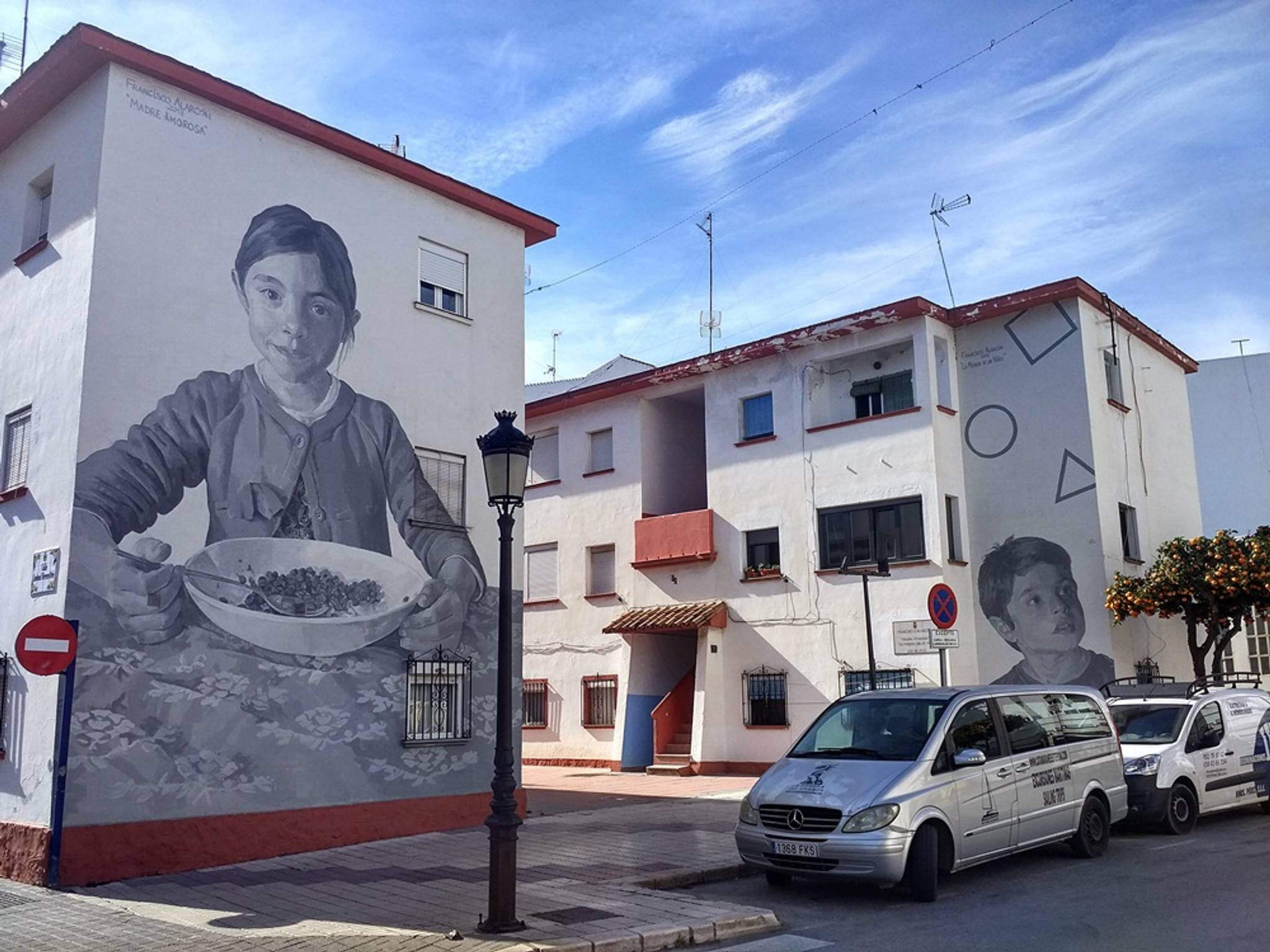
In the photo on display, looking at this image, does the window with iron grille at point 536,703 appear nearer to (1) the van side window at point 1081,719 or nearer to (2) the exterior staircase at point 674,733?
(2) the exterior staircase at point 674,733

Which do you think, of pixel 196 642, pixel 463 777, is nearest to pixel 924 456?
pixel 463 777

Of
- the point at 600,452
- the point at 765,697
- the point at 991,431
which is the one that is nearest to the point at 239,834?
the point at 765,697

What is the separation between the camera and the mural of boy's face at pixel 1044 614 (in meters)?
20.8

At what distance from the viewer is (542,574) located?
2798 cm

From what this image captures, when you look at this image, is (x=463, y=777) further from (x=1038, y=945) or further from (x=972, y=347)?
(x=972, y=347)

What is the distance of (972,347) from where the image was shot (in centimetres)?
2297

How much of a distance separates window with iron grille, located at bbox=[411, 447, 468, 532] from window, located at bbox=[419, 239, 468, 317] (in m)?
2.07

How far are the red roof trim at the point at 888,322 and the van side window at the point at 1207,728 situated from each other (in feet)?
32.2

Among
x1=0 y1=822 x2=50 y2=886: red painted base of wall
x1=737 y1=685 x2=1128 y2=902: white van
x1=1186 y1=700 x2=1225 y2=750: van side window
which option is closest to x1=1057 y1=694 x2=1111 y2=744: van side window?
x1=737 y1=685 x2=1128 y2=902: white van

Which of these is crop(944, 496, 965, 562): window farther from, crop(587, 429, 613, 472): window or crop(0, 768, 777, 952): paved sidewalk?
crop(0, 768, 777, 952): paved sidewalk

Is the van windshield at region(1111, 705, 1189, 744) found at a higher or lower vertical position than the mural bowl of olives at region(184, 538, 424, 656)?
lower

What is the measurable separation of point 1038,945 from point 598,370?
1081 inches

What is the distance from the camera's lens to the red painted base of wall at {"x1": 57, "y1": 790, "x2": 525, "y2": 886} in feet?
35.6

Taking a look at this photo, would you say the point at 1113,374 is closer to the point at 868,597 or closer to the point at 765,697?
the point at 765,697
